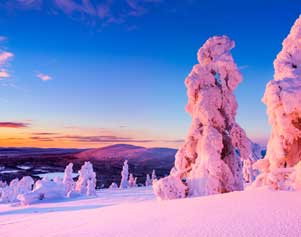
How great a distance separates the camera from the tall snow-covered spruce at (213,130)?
16.7 metres

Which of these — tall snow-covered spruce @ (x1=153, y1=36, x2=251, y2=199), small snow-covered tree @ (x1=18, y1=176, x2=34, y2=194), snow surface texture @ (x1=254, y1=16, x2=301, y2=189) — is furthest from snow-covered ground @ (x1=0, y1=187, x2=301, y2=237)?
small snow-covered tree @ (x1=18, y1=176, x2=34, y2=194)

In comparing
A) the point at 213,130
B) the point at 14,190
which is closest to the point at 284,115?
the point at 213,130

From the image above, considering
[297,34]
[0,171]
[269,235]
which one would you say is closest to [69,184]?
[297,34]

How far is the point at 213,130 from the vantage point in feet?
57.0

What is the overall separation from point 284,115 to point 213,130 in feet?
23.6

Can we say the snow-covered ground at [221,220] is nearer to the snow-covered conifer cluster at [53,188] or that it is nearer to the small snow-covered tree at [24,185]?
the snow-covered conifer cluster at [53,188]

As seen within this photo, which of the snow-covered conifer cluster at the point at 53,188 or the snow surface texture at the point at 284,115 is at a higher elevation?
the snow surface texture at the point at 284,115

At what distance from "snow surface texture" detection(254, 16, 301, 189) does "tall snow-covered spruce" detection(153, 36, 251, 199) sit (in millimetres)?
5380

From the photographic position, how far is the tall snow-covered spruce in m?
16.7

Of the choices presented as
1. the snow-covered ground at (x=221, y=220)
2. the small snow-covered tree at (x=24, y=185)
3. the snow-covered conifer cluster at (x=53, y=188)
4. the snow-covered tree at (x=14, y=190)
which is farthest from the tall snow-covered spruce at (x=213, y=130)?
the small snow-covered tree at (x=24, y=185)

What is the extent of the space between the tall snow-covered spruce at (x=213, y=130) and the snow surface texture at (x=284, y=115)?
5.38 meters

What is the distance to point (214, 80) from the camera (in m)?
18.6

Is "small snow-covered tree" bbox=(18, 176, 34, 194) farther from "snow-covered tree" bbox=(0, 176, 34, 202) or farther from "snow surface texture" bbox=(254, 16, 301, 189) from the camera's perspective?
"snow surface texture" bbox=(254, 16, 301, 189)

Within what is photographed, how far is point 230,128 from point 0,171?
132m
